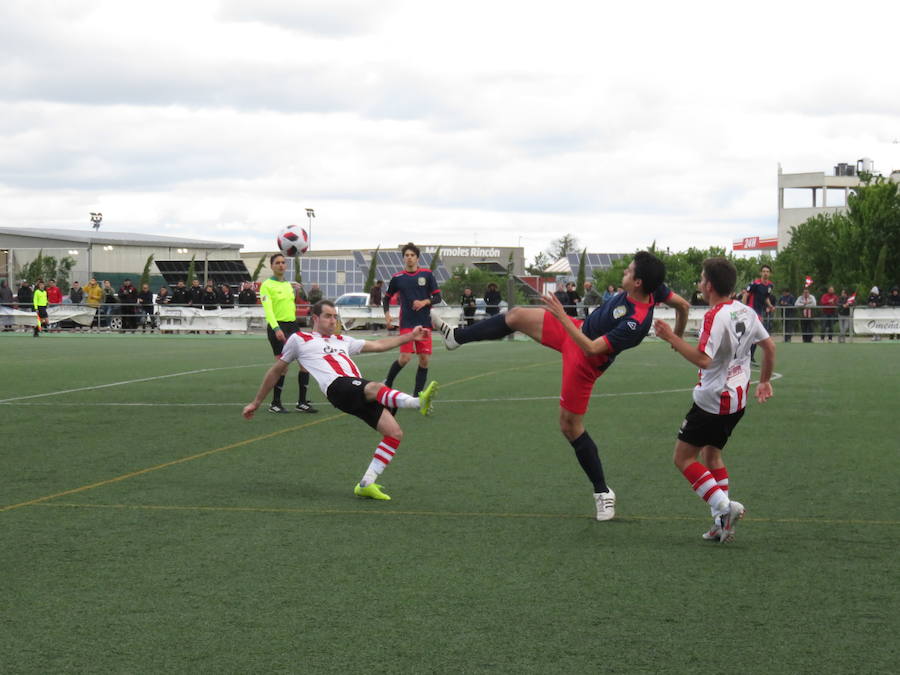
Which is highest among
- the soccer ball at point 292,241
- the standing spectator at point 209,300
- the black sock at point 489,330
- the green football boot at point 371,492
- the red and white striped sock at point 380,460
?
the soccer ball at point 292,241

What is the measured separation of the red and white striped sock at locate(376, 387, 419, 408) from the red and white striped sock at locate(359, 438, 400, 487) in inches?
11.0

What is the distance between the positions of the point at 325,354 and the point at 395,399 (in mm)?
954

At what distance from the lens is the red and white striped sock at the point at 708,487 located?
6.48 metres

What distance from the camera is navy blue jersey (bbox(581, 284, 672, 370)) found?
6.93 meters

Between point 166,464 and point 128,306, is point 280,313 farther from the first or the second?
point 128,306

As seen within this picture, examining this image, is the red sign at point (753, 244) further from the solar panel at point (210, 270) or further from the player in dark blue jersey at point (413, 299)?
the player in dark blue jersey at point (413, 299)

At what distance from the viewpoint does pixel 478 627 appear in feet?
15.8

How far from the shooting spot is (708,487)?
6555mm

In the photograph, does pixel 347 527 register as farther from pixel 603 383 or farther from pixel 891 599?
pixel 603 383

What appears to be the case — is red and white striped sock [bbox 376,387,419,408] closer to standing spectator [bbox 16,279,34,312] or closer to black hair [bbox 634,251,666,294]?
black hair [bbox 634,251,666,294]

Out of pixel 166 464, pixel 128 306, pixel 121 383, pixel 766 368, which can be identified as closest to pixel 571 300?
pixel 128 306

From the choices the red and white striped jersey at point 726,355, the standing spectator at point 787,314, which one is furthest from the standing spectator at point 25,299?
the red and white striped jersey at point 726,355

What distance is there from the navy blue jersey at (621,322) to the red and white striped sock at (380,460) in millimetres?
1750

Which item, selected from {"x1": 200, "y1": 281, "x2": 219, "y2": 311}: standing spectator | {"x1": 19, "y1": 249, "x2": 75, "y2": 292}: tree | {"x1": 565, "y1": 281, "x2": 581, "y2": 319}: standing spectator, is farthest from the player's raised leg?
{"x1": 19, "y1": 249, "x2": 75, "y2": 292}: tree
